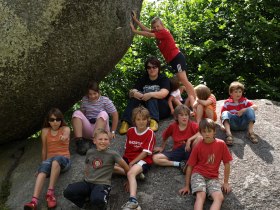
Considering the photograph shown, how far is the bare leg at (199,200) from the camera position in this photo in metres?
4.90

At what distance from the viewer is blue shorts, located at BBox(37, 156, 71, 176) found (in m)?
5.64

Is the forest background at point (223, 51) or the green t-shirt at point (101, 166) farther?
the forest background at point (223, 51)

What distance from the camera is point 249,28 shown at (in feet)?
30.0

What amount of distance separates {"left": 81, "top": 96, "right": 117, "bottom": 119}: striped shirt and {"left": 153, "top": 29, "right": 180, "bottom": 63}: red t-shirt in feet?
4.59

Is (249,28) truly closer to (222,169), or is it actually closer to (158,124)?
(158,124)

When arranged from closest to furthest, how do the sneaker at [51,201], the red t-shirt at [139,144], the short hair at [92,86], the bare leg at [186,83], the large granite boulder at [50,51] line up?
the sneaker at [51,201] → the large granite boulder at [50,51] → the red t-shirt at [139,144] → the short hair at [92,86] → the bare leg at [186,83]

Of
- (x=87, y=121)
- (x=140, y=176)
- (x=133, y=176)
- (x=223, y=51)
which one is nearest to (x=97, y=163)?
(x=133, y=176)

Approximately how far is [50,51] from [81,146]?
57.8 inches

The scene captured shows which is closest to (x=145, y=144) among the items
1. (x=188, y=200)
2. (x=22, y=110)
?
(x=188, y=200)

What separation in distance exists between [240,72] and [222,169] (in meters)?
4.03

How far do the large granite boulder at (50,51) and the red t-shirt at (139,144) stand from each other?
4.12 ft

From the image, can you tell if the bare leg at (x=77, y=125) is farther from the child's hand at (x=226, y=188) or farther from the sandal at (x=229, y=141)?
the child's hand at (x=226, y=188)

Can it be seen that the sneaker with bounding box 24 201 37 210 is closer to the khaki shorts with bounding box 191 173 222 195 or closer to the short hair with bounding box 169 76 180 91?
the khaki shorts with bounding box 191 173 222 195

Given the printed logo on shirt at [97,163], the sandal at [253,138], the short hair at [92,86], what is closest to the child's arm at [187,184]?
the printed logo on shirt at [97,163]
